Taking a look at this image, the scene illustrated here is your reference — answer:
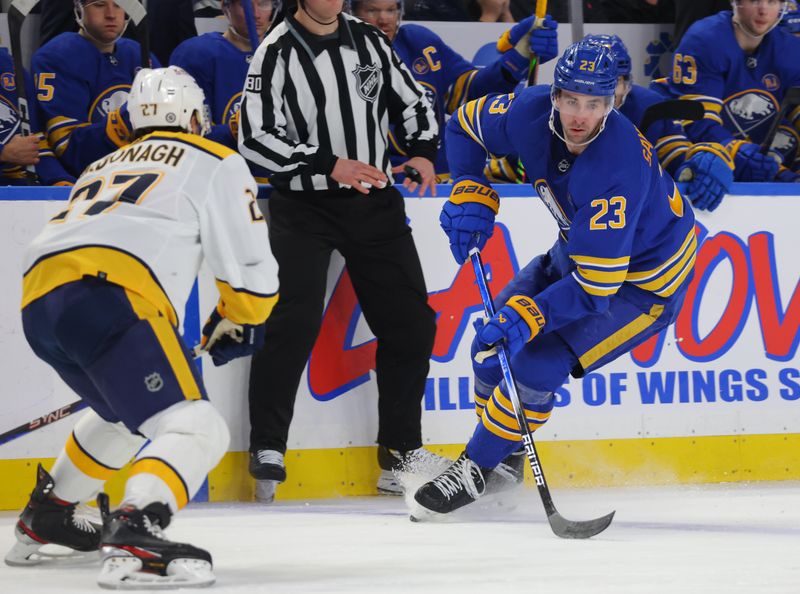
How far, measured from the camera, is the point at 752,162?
5.16 metres

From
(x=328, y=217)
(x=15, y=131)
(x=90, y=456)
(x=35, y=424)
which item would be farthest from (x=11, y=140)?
(x=90, y=456)

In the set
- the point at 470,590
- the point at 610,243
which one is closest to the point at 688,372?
the point at 610,243

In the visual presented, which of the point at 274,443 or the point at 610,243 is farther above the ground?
the point at 610,243

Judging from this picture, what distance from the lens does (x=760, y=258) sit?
5008 mm

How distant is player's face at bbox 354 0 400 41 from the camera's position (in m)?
4.98

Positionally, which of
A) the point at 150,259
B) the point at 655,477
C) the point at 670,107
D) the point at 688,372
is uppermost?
the point at 150,259

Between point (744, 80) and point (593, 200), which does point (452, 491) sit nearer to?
point (593, 200)

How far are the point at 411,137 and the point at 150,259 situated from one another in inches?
73.7

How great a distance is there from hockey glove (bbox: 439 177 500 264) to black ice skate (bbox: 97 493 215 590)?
1.64 m

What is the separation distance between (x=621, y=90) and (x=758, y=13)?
2.79 feet

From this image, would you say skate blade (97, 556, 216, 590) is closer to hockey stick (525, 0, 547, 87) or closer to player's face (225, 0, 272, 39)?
player's face (225, 0, 272, 39)

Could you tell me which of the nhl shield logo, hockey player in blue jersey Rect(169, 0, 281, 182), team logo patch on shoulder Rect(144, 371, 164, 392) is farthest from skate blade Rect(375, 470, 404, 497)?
team logo patch on shoulder Rect(144, 371, 164, 392)

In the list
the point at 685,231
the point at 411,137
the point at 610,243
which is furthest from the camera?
the point at 411,137

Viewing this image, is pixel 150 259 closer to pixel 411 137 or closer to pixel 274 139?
pixel 274 139
